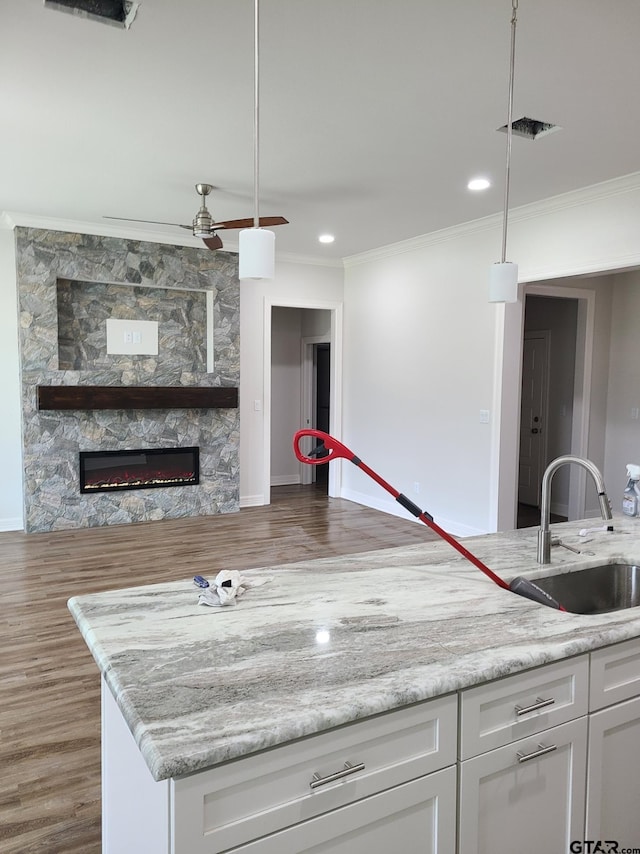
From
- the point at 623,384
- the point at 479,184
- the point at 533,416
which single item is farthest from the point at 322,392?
the point at 479,184

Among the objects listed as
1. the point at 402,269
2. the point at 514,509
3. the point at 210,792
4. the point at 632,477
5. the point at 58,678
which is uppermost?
the point at 402,269

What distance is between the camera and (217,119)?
334 centimetres

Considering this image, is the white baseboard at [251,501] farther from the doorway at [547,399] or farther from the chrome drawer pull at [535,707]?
the chrome drawer pull at [535,707]

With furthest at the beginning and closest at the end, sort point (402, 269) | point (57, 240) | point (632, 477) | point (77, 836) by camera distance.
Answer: point (402, 269) < point (57, 240) < point (632, 477) < point (77, 836)

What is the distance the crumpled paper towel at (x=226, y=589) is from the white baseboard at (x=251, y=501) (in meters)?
5.22

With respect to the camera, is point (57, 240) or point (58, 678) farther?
point (57, 240)

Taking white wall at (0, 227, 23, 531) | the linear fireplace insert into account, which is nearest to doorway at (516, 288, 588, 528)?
the linear fireplace insert

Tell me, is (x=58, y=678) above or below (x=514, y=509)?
below

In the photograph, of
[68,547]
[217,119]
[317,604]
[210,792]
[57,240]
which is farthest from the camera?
[57,240]

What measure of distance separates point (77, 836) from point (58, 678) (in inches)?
46.0

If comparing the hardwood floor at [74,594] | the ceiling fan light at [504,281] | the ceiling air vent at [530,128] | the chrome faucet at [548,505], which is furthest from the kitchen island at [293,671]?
the ceiling air vent at [530,128]

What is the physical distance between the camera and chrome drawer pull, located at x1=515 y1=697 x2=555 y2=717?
1414 mm

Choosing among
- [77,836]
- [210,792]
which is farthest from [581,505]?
[210,792]

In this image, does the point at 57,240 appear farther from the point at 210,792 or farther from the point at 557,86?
the point at 210,792
